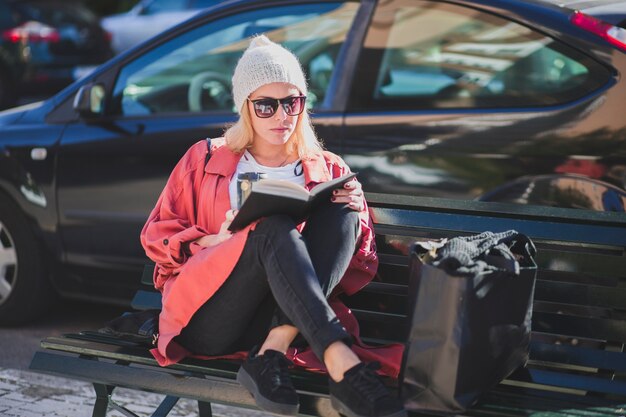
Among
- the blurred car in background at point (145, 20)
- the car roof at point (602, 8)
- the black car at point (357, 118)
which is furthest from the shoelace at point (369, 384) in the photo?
the blurred car in background at point (145, 20)

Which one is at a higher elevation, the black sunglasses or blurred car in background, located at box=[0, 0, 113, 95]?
the black sunglasses

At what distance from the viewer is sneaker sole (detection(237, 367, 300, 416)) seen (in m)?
3.11

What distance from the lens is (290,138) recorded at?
3838 millimetres

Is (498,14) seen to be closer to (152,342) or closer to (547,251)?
(547,251)

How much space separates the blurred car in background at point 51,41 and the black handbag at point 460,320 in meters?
11.1

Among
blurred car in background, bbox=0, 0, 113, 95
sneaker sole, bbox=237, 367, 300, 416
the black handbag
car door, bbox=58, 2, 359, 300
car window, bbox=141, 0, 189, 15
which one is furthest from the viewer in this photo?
car window, bbox=141, 0, 189, 15

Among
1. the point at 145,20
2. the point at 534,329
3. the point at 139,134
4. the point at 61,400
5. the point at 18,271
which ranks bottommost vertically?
the point at 145,20

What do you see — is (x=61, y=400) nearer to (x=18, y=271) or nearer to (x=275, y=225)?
(x=18, y=271)

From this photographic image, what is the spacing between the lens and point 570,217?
3.65 m

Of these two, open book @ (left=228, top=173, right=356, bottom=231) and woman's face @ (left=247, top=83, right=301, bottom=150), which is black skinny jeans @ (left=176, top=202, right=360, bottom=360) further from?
woman's face @ (left=247, top=83, right=301, bottom=150)

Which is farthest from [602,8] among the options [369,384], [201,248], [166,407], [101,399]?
[101,399]

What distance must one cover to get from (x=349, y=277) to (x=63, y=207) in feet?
7.27

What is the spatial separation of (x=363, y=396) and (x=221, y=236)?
0.76 m

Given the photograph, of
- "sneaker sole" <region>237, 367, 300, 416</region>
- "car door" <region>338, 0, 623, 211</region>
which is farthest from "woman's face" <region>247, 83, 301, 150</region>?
"car door" <region>338, 0, 623, 211</region>
